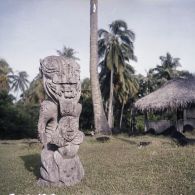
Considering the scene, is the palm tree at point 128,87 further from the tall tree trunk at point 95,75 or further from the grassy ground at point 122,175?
the grassy ground at point 122,175

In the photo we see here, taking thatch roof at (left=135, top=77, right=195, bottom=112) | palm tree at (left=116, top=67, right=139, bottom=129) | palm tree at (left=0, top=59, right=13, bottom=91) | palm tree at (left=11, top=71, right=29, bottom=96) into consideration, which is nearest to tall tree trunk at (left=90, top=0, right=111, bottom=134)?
thatch roof at (left=135, top=77, right=195, bottom=112)

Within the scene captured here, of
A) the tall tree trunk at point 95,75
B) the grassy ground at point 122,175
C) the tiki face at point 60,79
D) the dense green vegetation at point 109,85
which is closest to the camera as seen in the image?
the grassy ground at point 122,175

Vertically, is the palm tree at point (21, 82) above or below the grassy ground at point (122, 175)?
above

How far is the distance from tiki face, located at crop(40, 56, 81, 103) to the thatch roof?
44.7ft

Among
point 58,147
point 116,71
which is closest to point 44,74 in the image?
point 58,147

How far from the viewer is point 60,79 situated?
656 cm

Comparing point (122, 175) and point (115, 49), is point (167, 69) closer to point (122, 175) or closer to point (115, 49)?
point (115, 49)

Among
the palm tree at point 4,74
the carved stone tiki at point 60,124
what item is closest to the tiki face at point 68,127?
the carved stone tiki at point 60,124

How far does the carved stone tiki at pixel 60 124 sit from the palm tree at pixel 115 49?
927 inches

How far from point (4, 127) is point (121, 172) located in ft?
54.9

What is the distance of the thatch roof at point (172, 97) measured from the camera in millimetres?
19625

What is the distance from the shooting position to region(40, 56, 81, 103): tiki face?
6.55m

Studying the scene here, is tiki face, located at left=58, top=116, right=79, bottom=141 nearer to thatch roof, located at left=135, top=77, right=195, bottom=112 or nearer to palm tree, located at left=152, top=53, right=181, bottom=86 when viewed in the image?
thatch roof, located at left=135, top=77, right=195, bottom=112

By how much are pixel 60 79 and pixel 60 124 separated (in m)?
0.83
